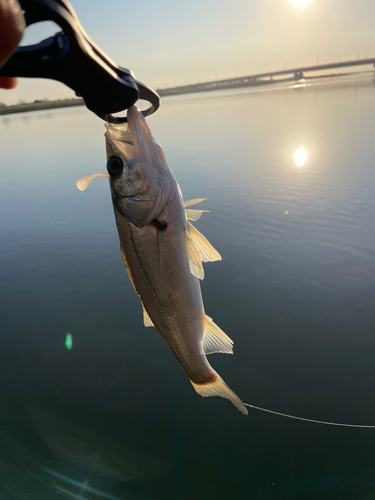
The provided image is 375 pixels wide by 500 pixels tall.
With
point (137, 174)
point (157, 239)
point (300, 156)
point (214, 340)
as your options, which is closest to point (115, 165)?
point (137, 174)

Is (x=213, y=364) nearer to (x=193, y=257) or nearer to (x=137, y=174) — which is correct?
(x=193, y=257)

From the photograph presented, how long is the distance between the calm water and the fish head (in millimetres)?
2384

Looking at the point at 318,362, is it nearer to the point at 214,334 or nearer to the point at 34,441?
the point at 214,334

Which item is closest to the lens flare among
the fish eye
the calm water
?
the calm water

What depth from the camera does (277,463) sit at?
2.88 m

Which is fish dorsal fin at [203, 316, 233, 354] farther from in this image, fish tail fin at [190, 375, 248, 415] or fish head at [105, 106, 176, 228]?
fish head at [105, 106, 176, 228]

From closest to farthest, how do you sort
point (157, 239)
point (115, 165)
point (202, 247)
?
point (115, 165) → point (157, 239) → point (202, 247)

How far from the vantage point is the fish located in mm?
1994

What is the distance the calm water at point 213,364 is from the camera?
289cm

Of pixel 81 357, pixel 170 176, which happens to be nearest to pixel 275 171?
pixel 81 357

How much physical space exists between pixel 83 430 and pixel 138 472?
0.78m

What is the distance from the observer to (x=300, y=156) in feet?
44.5

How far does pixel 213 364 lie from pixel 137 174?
8.95 feet

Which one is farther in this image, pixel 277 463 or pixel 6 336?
pixel 6 336
